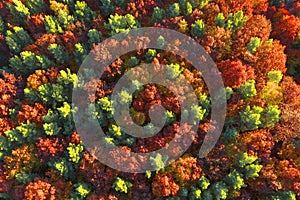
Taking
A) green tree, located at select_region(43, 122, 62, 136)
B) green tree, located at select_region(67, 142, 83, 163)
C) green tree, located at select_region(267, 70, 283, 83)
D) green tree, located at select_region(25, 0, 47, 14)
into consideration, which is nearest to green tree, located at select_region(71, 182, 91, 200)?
green tree, located at select_region(67, 142, 83, 163)

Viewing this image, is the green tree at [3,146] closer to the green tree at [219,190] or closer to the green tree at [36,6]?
the green tree at [36,6]

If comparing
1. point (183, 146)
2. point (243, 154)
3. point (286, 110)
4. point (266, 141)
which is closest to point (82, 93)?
point (183, 146)

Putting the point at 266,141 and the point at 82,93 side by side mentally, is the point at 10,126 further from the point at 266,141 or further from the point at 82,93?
the point at 266,141

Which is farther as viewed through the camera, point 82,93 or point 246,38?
point 246,38

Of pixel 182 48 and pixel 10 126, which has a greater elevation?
pixel 182 48

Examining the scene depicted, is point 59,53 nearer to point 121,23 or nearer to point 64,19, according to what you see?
point 64,19

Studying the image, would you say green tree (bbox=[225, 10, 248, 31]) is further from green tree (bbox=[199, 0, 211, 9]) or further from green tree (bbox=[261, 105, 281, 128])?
green tree (bbox=[261, 105, 281, 128])
